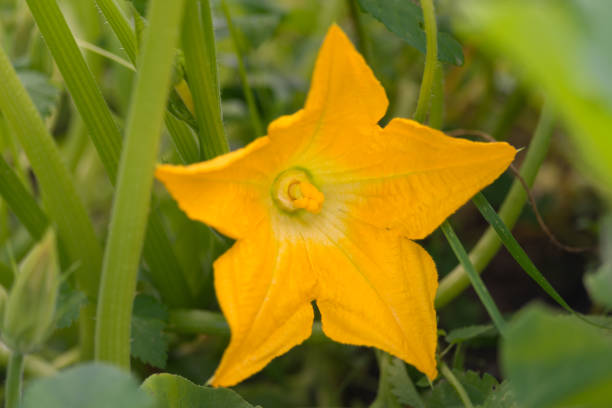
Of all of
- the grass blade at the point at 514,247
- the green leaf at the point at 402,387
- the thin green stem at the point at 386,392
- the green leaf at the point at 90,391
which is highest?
the green leaf at the point at 90,391

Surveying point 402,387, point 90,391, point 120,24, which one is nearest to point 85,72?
point 120,24

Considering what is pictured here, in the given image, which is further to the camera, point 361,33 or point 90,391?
point 361,33

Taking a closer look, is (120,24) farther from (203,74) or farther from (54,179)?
(54,179)

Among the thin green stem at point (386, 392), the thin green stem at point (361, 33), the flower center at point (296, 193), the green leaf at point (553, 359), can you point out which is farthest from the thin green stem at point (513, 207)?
the green leaf at point (553, 359)

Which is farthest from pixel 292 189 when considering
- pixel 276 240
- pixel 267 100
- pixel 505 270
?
pixel 505 270

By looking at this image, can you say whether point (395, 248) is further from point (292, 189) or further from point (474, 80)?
point (474, 80)

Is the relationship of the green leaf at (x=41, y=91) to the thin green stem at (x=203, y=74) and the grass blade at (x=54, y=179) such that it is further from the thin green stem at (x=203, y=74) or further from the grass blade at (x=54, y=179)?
the thin green stem at (x=203, y=74)

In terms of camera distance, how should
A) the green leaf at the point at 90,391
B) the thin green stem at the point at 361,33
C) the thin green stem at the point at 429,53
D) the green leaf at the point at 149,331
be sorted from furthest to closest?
the thin green stem at the point at 361,33, the green leaf at the point at 149,331, the thin green stem at the point at 429,53, the green leaf at the point at 90,391
